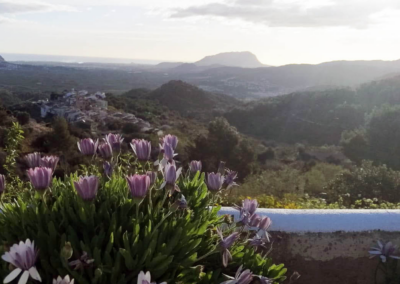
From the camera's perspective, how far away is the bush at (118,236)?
159cm

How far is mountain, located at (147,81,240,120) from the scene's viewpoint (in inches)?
1916

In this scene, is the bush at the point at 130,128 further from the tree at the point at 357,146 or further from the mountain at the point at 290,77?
the mountain at the point at 290,77

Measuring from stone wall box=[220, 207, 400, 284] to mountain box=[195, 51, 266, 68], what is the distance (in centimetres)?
15558

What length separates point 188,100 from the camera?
168 feet

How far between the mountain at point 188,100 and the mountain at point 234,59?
10439cm

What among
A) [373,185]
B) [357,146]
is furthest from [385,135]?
[373,185]

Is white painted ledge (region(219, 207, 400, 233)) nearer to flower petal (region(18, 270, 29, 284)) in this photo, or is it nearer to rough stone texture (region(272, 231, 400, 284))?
rough stone texture (region(272, 231, 400, 284))

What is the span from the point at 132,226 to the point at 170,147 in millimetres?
426

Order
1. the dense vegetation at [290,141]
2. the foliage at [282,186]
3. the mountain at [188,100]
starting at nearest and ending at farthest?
the dense vegetation at [290,141] → the foliage at [282,186] → the mountain at [188,100]

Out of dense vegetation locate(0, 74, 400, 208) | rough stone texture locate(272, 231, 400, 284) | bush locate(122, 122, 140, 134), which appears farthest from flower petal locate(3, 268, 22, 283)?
bush locate(122, 122, 140, 134)

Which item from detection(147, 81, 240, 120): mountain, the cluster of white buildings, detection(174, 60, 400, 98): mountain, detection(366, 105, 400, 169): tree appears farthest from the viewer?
detection(174, 60, 400, 98): mountain

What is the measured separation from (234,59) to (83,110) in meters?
132

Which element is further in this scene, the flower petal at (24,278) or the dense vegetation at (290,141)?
the dense vegetation at (290,141)

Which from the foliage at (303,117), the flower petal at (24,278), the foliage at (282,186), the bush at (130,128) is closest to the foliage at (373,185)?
the foliage at (282,186)
